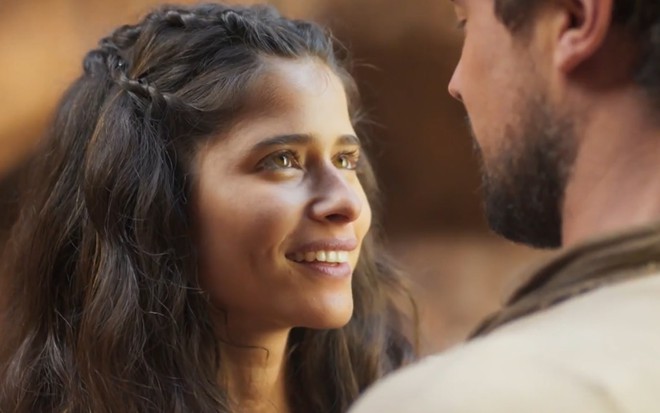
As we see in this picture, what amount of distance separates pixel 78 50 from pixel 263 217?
1830 millimetres

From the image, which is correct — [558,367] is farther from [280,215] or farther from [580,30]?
[280,215]

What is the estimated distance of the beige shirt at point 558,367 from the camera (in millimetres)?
779

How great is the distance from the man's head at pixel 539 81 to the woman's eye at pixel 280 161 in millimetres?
512

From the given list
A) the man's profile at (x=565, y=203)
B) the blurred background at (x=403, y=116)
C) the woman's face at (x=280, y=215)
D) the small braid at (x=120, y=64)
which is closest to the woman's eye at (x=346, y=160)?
the woman's face at (x=280, y=215)

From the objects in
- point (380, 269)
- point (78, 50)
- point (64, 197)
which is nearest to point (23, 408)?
point (64, 197)

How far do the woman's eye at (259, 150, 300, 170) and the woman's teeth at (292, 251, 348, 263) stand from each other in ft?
0.47

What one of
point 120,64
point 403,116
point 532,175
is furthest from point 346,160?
point 403,116

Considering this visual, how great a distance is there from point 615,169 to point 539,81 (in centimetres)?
13

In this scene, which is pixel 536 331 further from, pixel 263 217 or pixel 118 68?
pixel 118 68

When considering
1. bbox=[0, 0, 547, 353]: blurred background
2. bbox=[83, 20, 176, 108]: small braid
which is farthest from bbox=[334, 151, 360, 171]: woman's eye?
bbox=[0, 0, 547, 353]: blurred background

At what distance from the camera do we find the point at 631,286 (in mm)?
863

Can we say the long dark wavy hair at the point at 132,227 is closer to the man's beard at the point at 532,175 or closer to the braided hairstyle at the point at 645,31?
→ the man's beard at the point at 532,175

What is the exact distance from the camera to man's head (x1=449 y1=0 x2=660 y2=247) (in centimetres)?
99

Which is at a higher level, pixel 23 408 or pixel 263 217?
pixel 263 217
